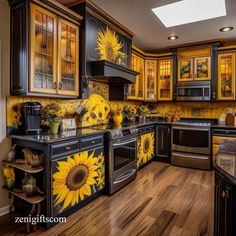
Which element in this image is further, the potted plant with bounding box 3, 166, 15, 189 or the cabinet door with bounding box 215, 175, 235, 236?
the potted plant with bounding box 3, 166, 15, 189

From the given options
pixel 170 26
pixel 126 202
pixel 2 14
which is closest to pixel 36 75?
pixel 2 14

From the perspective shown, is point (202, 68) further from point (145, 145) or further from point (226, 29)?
point (145, 145)

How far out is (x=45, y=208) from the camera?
2010mm

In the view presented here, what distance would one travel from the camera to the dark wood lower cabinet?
113 cm

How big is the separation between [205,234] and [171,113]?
307cm

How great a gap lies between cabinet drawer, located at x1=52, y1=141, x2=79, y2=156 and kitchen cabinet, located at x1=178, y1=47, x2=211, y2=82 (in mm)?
3249

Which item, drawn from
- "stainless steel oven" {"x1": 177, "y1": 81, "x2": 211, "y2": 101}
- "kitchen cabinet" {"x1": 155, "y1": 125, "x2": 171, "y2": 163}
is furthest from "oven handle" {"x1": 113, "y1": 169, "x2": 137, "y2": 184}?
"stainless steel oven" {"x1": 177, "y1": 81, "x2": 211, "y2": 101}

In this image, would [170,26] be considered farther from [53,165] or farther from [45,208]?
[45,208]

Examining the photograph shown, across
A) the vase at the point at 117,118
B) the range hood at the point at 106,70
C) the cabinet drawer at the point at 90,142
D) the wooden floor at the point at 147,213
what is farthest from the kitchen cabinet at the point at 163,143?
the cabinet drawer at the point at 90,142

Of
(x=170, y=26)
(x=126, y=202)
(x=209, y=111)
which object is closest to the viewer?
Answer: (x=126, y=202)

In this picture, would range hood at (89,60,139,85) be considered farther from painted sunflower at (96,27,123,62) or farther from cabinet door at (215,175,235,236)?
cabinet door at (215,175,235,236)

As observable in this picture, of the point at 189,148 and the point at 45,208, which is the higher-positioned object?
the point at 189,148

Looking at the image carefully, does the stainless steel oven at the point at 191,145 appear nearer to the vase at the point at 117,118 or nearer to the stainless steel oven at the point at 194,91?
the stainless steel oven at the point at 194,91

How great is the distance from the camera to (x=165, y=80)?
475cm
